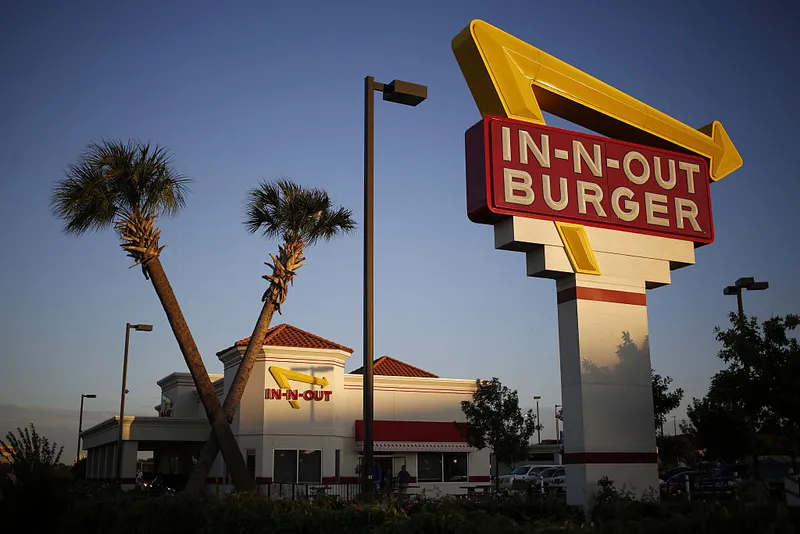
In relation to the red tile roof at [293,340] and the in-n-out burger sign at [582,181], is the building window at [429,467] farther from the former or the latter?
the in-n-out burger sign at [582,181]

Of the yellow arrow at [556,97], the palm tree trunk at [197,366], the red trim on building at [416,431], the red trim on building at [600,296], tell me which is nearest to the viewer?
the yellow arrow at [556,97]

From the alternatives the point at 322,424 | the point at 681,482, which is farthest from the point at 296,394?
the point at 681,482

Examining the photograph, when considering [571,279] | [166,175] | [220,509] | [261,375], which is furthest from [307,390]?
[220,509]

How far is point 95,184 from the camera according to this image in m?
26.3

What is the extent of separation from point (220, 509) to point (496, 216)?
292 inches

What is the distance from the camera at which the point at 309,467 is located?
114ft

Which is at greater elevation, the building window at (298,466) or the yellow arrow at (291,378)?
the yellow arrow at (291,378)

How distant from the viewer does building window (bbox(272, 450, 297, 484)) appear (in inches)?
1342

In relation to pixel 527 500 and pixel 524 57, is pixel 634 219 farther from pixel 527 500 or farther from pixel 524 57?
pixel 527 500

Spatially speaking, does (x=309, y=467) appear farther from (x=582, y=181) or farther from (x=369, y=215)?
(x=369, y=215)

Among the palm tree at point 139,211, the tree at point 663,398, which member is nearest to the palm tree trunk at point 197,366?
the palm tree at point 139,211

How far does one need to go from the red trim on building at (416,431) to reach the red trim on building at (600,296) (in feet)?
68.3

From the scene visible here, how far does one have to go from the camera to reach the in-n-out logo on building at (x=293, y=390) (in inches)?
1357

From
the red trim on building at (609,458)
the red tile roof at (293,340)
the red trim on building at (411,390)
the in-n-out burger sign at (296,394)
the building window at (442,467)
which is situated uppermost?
the red tile roof at (293,340)
